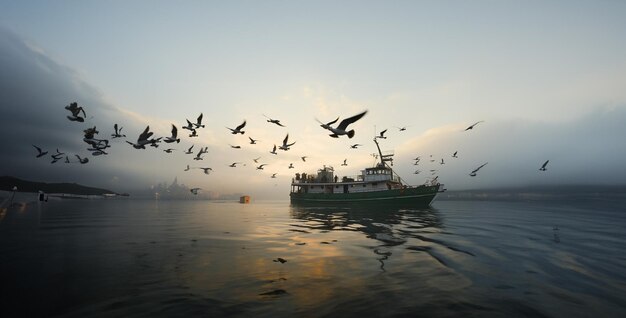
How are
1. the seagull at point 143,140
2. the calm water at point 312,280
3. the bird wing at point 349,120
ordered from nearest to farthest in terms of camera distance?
Result: the calm water at point 312,280, the bird wing at point 349,120, the seagull at point 143,140

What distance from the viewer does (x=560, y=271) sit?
9141mm

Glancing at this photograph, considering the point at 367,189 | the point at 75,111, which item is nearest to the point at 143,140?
the point at 75,111

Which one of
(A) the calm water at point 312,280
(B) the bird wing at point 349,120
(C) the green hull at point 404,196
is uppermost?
(B) the bird wing at point 349,120

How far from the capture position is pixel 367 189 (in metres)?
54.4

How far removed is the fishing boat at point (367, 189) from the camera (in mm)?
50438

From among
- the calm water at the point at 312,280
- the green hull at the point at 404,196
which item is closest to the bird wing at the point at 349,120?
the calm water at the point at 312,280

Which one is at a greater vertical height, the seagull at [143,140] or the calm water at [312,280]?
the seagull at [143,140]

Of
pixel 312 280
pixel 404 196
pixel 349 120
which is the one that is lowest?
pixel 312 280

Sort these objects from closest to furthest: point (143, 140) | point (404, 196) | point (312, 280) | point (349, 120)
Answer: point (312, 280), point (349, 120), point (143, 140), point (404, 196)

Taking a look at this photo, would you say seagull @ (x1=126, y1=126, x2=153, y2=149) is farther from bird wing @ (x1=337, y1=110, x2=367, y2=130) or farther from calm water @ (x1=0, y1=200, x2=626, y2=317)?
bird wing @ (x1=337, y1=110, x2=367, y2=130)

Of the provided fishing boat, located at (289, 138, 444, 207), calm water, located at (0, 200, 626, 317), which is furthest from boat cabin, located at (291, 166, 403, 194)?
calm water, located at (0, 200, 626, 317)

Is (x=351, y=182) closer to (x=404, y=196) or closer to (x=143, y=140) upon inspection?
(x=404, y=196)

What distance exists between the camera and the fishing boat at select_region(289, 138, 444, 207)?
165ft

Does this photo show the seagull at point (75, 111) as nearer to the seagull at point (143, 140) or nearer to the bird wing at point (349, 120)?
the seagull at point (143, 140)
